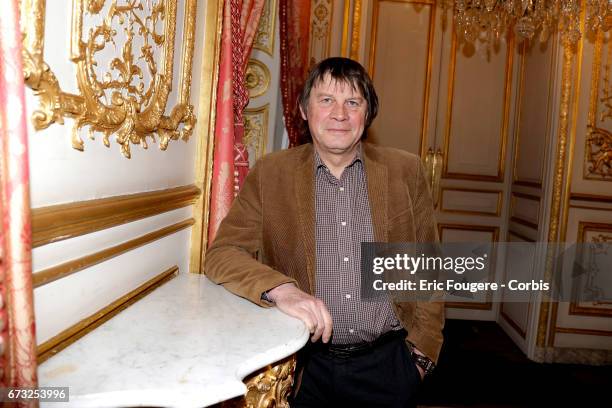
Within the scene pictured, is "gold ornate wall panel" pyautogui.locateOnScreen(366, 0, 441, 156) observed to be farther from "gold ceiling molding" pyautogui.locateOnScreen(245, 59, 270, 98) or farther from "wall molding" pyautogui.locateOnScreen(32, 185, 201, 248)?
"wall molding" pyautogui.locateOnScreen(32, 185, 201, 248)

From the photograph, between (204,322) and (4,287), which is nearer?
(4,287)

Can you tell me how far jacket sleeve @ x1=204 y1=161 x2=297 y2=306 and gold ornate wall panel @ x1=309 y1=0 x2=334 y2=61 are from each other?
268 centimetres

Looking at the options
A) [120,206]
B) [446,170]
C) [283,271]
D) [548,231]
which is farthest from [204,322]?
[446,170]

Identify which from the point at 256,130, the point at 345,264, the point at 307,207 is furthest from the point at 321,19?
the point at 345,264

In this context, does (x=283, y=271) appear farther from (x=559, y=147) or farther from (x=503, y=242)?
(x=503, y=242)

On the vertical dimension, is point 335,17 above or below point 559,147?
above

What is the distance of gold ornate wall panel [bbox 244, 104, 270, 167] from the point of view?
3.27 m

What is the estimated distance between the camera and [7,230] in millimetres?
740

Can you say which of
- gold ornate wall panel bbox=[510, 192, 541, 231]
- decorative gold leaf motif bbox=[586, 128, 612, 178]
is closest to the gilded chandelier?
decorative gold leaf motif bbox=[586, 128, 612, 178]

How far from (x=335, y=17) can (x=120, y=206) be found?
3.35 meters

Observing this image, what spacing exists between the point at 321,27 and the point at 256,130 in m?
1.41

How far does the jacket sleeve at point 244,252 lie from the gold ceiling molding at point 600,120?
3.12 m

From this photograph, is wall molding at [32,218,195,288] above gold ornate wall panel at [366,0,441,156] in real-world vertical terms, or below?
below

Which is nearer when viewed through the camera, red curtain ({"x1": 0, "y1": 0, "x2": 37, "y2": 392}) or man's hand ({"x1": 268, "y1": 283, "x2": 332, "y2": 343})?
red curtain ({"x1": 0, "y1": 0, "x2": 37, "y2": 392})
